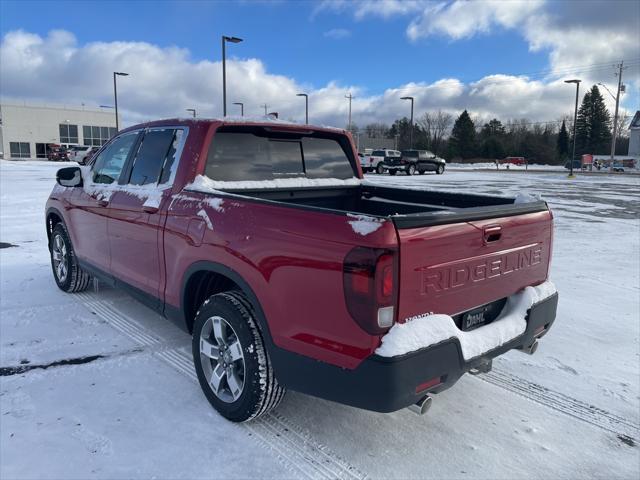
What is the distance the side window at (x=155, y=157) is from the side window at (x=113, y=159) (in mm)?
285

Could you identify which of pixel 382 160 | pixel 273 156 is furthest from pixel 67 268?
pixel 382 160

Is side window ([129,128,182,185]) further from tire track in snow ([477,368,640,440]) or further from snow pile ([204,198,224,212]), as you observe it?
tire track in snow ([477,368,640,440])

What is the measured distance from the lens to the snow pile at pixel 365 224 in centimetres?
226

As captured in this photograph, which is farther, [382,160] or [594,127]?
[594,127]

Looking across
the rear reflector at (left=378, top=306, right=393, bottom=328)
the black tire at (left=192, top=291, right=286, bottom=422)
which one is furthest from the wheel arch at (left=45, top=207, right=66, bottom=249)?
the rear reflector at (left=378, top=306, right=393, bottom=328)

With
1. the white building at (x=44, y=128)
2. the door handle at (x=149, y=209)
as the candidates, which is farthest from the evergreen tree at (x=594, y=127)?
the door handle at (x=149, y=209)

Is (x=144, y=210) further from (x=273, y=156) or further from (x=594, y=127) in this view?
(x=594, y=127)

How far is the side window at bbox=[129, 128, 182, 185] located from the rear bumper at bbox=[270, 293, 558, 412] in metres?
1.88

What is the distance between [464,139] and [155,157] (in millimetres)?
84603

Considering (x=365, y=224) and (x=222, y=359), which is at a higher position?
(x=365, y=224)

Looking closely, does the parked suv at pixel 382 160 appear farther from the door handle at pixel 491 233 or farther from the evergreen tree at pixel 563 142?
the evergreen tree at pixel 563 142

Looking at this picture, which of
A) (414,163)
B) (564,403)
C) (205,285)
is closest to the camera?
(564,403)

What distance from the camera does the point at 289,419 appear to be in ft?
10.3

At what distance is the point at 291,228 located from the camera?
255 centimetres
